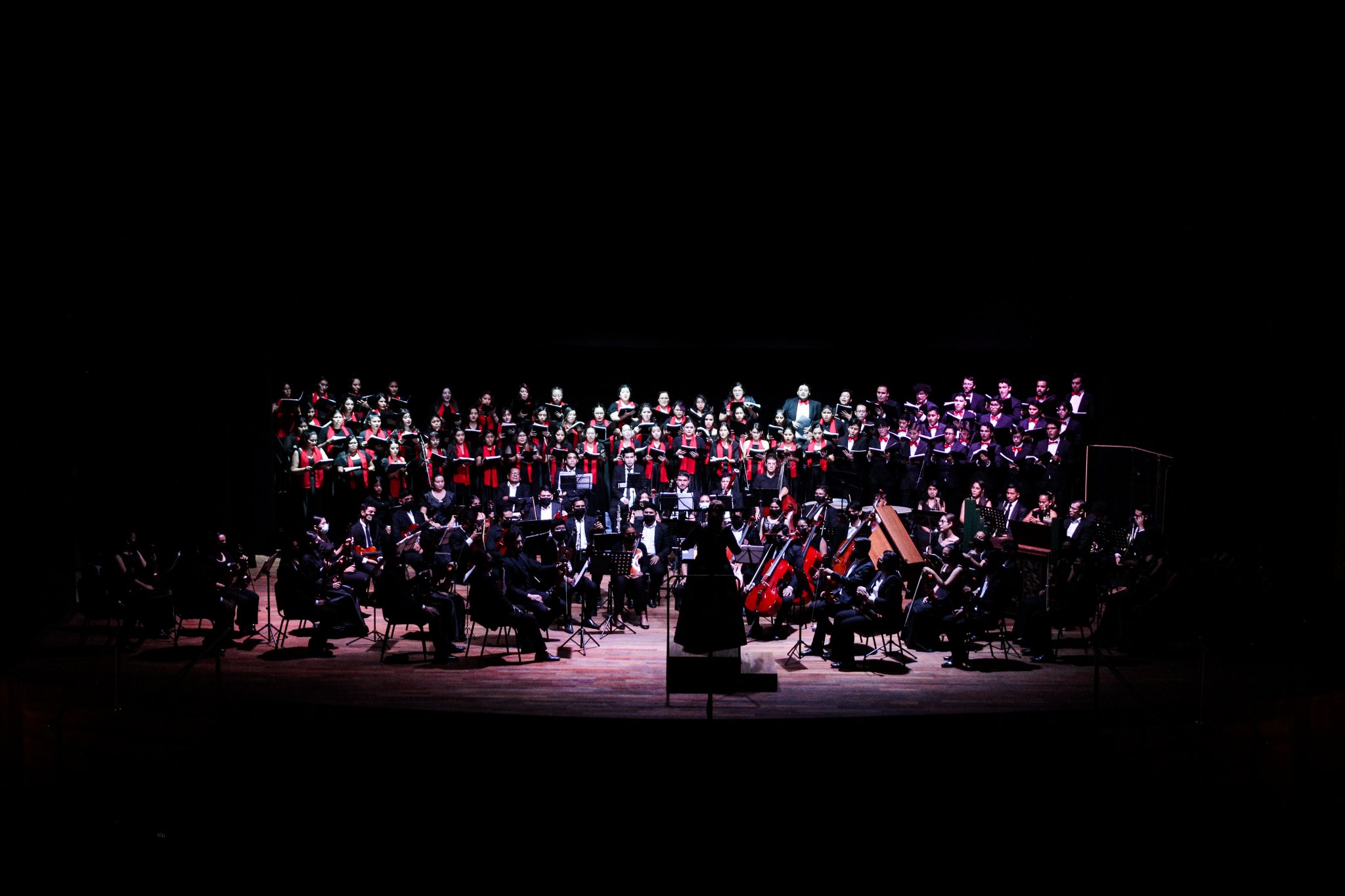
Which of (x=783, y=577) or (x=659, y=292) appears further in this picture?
(x=659, y=292)

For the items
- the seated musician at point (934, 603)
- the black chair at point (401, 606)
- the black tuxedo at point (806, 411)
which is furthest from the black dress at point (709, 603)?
the black tuxedo at point (806, 411)

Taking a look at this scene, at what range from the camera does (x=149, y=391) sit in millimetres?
12266

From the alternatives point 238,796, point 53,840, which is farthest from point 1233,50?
point 53,840

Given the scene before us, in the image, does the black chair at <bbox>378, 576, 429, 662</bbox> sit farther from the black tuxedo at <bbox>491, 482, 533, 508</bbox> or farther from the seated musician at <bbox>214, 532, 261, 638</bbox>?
the black tuxedo at <bbox>491, 482, 533, 508</bbox>

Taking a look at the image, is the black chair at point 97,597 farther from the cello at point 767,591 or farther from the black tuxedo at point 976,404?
the black tuxedo at point 976,404

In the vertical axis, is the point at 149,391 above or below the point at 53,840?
above

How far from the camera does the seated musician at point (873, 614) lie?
9.66m

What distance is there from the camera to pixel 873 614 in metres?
9.69

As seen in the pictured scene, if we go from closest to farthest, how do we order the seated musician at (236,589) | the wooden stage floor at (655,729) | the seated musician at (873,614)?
the wooden stage floor at (655,729)
the seated musician at (873,614)
the seated musician at (236,589)

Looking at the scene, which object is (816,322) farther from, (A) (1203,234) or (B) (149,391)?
(B) (149,391)

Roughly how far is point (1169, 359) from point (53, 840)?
1430 cm

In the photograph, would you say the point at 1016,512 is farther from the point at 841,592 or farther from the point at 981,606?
the point at 841,592

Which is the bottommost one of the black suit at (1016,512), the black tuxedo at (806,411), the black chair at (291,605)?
the black chair at (291,605)

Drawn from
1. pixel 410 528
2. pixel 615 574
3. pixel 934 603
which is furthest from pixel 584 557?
pixel 934 603
